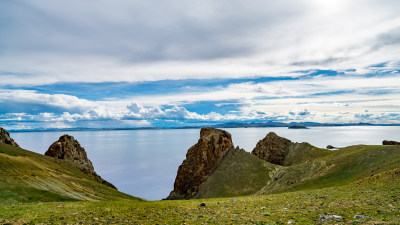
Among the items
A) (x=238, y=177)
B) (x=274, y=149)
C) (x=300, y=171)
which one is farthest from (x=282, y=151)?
(x=300, y=171)

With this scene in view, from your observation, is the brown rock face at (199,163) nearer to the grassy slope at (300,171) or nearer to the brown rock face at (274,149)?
the grassy slope at (300,171)

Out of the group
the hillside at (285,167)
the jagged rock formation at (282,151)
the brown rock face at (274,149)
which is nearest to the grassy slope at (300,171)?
the hillside at (285,167)

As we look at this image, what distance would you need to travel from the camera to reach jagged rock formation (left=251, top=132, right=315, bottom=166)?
100000 mm

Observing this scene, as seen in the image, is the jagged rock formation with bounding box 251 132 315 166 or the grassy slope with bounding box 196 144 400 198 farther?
the jagged rock formation with bounding box 251 132 315 166

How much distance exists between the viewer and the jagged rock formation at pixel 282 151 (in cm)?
10000

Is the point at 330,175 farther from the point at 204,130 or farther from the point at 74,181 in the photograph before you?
the point at 204,130

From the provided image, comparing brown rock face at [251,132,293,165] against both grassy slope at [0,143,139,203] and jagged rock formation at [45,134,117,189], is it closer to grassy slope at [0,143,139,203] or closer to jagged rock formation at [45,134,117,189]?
jagged rock formation at [45,134,117,189]

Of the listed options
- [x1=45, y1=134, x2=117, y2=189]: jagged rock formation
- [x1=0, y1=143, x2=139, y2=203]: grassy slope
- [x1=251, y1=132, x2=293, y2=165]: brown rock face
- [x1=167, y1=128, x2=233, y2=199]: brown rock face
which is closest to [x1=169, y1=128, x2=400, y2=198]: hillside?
[x1=251, y1=132, x2=293, y2=165]: brown rock face

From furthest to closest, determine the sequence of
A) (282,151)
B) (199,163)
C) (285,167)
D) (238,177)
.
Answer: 1. (282,151)
2. (199,163)
3. (238,177)
4. (285,167)

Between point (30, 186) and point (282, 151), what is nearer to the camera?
point (30, 186)

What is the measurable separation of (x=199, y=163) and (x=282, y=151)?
3982 centimetres

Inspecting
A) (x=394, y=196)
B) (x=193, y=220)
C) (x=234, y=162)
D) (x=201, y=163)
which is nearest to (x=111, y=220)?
(x=193, y=220)

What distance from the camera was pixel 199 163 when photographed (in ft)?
361

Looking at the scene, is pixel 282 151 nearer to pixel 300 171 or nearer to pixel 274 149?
pixel 274 149
